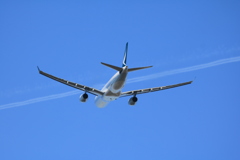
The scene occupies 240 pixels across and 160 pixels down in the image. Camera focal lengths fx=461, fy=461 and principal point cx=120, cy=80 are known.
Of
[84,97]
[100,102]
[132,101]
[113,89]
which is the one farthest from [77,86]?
[132,101]

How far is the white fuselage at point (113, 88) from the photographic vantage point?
52056 mm

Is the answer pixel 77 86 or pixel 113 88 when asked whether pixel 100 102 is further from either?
pixel 113 88

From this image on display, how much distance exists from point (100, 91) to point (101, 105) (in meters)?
4.34

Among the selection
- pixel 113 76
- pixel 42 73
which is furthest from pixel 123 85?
pixel 42 73

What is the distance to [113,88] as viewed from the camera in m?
53.9

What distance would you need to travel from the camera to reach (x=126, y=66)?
170ft

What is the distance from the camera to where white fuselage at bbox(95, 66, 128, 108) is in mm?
52056

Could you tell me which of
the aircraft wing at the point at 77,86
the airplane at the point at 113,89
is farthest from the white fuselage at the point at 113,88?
the aircraft wing at the point at 77,86

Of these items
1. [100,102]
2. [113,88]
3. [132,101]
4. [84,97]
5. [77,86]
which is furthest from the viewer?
[100,102]

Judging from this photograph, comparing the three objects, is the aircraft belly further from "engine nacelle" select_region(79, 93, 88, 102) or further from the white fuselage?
"engine nacelle" select_region(79, 93, 88, 102)

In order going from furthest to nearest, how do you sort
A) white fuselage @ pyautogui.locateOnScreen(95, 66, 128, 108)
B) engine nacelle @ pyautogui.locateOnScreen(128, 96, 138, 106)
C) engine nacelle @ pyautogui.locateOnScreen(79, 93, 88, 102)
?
1. engine nacelle @ pyautogui.locateOnScreen(128, 96, 138, 106)
2. engine nacelle @ pyautogui.locateOnScreen(79, 93, 88, 102)
3. white fuselage @ pyautogui.locateOnScreen(95, 66, 128, 108)

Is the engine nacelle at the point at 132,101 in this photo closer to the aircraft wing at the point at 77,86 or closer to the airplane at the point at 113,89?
the airplane at the point at 113,89

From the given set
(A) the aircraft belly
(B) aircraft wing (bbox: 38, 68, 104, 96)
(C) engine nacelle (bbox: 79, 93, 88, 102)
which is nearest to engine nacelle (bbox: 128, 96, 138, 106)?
(A) the aircraft belly

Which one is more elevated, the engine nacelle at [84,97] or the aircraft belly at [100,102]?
the aircraft belly at [100,102]
